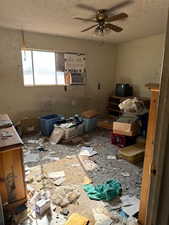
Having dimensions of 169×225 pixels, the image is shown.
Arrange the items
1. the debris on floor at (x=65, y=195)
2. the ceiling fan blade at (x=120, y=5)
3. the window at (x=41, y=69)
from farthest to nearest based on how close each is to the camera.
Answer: the window at (x=41, y=69)
the ceiling fan blade at (x=120, y=5)
the debris on floor at (x=65, y=195)

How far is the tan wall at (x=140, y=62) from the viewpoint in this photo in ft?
12.9

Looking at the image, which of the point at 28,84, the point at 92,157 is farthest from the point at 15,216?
the point at 28,84

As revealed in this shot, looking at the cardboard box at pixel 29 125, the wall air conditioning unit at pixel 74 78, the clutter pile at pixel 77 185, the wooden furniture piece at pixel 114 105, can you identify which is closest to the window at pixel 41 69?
the wall air conditioning unit at pixel 74 78

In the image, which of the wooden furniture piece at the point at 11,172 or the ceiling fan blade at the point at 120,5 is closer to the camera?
the wooden furniture piece at the point at 11,172

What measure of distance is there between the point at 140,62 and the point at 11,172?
4.09 metres

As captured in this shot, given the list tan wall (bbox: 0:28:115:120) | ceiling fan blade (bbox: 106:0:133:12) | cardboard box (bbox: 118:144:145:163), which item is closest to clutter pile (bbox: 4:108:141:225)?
cardboard box (bbox: 118:144:145:163)

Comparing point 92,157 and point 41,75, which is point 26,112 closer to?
point 41,75

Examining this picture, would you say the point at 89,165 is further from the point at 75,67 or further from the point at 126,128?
the point at 75,67

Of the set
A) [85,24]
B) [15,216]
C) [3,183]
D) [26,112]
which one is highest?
[85,24]

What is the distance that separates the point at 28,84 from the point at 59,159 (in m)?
2.10

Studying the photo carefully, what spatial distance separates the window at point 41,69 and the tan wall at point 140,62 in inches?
75.7

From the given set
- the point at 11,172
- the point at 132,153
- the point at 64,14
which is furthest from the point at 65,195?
the point at 64,14

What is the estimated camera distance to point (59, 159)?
2.79 meters

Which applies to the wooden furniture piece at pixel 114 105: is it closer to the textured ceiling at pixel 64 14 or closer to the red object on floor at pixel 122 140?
the red object on floor at pixel 122 140
